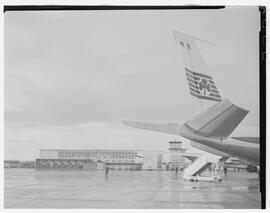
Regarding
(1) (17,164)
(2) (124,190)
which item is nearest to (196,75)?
(2) (124,190)

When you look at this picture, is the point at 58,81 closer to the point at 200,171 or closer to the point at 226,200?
the point at 200,171

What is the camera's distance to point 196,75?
18.3 ft

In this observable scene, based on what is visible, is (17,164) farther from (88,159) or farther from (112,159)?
(112,159)

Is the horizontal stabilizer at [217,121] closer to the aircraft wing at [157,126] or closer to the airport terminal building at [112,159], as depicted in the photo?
the aircraft wing at [157,126]

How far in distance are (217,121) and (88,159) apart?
1.36m

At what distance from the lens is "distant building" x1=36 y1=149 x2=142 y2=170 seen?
5551mm

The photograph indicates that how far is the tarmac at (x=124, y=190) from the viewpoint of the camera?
5.42 m

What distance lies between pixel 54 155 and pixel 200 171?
1.48 metres

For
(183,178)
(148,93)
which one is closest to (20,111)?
Answer: (148,93)

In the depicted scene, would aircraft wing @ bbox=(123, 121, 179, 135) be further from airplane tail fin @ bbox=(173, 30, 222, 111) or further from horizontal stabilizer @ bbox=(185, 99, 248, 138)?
airplane tail fin @ bbox=(173, 30, 222, 111)

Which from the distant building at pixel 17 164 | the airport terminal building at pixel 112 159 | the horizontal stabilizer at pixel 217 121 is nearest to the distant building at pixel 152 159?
the airport terminal building at pixel 112 159

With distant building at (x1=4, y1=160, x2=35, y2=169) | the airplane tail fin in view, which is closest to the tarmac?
distant building at (x1=4, y1=160, x2=35, y2=169)

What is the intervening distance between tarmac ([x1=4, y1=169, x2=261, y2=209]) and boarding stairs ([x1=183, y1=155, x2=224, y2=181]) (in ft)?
0.20

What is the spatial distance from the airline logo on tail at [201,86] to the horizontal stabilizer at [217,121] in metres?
0.12
